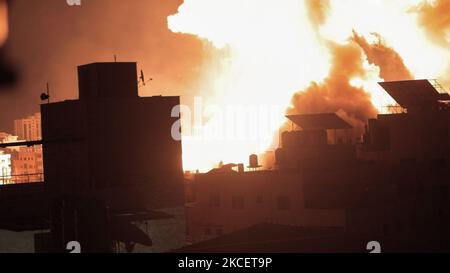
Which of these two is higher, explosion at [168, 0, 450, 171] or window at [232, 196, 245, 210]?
explosion at [168, 0, 450, 171]

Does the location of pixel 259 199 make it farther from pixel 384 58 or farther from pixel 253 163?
pixel 384 58

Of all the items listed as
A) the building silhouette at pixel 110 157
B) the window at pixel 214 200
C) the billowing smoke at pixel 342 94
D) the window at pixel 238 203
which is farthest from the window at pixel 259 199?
the billowing smoke at pixel 342 94

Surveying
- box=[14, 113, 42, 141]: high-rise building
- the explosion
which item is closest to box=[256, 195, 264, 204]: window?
box=[14, 113, 42, 141]: high-rise building

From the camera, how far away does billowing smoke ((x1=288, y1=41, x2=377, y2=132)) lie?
105m

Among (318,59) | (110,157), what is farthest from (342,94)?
(110,157)

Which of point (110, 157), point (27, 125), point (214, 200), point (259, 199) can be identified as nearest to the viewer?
point (110, 157)

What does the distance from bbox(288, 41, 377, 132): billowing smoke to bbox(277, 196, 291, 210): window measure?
3841 cm

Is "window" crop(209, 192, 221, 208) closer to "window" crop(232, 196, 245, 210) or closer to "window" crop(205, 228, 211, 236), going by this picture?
"window" crop(232, 196, 245, 210)

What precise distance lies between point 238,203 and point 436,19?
48211 mm

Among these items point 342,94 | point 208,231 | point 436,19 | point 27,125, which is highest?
point 436,19

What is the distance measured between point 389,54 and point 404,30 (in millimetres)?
5281

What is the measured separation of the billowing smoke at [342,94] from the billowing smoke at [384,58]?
2.72 m

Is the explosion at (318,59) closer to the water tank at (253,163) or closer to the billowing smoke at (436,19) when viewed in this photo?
the billowing smoke at (436,19)

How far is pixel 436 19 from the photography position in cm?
10694
